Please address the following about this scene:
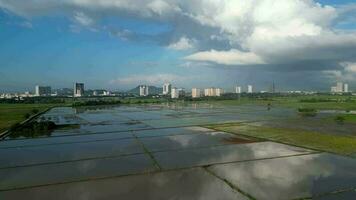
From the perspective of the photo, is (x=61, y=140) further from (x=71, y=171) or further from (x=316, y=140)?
(x=316, y=140)

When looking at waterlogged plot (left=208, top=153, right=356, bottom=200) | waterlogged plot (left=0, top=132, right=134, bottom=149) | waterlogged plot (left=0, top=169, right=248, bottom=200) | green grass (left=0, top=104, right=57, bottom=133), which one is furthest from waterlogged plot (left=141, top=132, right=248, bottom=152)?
green grass (left=0, top=104, right=57, bottom=133)

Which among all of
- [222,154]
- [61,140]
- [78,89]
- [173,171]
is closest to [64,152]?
[61,140]

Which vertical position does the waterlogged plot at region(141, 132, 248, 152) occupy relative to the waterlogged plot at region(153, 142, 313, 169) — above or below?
A: below

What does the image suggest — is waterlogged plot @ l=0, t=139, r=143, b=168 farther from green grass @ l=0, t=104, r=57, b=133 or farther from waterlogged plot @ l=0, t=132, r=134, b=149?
green grass @ l=0, t=104, r=57, b=133

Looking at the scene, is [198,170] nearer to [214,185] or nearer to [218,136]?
[214,185]

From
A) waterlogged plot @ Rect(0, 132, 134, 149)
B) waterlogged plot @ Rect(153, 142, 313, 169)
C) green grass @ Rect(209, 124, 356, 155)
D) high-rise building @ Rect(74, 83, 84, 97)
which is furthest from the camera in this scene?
high-rise building @ Rect(74, 83, 84, 97)

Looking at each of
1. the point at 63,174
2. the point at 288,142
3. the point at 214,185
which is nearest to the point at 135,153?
the point at 63,174
